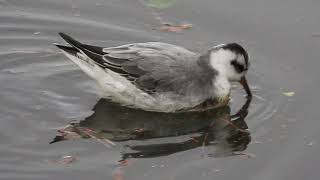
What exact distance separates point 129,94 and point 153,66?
47 centimetres

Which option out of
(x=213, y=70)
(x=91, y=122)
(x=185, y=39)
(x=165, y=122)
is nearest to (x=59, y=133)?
(x=91, y=122)

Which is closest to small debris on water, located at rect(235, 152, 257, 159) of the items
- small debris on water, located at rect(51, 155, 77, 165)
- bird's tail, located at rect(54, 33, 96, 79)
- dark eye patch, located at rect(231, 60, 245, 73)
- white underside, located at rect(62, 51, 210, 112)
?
white underside, located at rect(62, 51, 210, 112)

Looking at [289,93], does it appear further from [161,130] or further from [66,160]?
[66,160]

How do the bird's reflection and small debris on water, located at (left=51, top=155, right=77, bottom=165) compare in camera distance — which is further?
the bird's reflection

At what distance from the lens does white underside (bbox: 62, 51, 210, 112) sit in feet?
30.8

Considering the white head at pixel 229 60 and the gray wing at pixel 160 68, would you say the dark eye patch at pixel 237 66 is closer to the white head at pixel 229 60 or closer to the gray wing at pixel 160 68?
the white head at pixel 229 60

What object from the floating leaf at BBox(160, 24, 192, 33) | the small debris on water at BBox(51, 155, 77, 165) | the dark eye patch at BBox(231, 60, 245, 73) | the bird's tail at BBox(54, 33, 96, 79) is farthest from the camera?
the floating leaf at BBox(160, 24, 192, 33)

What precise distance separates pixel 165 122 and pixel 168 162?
1.07 metres

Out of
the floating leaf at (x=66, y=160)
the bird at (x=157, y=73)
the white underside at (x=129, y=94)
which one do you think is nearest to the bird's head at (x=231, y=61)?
the bird at (x=157, y=73)

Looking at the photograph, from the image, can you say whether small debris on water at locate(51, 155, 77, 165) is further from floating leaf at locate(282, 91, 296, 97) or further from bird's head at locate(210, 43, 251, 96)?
floating leaf at locate(282, 91, 296, 97)

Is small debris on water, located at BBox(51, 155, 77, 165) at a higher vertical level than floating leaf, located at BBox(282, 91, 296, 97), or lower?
lower

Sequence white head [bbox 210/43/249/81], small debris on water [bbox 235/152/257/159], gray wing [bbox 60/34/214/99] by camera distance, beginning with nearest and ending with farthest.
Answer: small debris on water [bbox 235/152/257/159]
gray wing [bbox 60/34/214/99]
white head [bbox 210/43/249/81]

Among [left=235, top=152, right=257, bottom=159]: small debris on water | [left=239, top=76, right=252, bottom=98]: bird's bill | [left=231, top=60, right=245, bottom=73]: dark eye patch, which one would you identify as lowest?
[left=235, top=152, right=257, bottom=159]: small debris on water

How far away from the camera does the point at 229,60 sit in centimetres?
973
